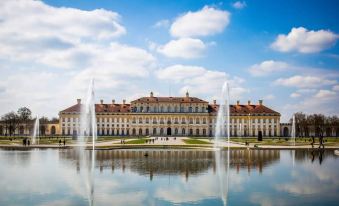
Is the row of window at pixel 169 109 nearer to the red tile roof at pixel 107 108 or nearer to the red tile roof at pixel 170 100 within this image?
the red tile roof at pixel 170 100

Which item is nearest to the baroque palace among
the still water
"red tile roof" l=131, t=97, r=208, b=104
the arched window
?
"red tile roof" l=131, t=97, r=208, b=104

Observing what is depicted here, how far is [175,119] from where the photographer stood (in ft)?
279

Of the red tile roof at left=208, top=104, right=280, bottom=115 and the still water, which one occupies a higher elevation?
the red tile roof at left=208, top=104, right=280, bottom=115

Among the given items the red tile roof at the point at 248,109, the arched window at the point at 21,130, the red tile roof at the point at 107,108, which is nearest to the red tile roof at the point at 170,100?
the red tile roof at the point at 107,108

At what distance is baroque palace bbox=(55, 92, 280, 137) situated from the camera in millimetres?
84938

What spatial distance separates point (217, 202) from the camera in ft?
38.6

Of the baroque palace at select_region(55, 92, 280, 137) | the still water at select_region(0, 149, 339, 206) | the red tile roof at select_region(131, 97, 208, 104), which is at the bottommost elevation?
the still water at select_region(0, 149, 339, 206)

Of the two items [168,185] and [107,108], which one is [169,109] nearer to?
[107,108]

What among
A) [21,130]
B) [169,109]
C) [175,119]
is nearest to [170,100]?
[169,109]

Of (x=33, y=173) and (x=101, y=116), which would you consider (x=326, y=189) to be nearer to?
(x=33, y=173)

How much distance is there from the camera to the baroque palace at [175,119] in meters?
84.9

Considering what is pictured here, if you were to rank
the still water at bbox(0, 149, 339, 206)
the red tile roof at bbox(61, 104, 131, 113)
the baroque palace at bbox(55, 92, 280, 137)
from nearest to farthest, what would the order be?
the still water at bbox(0, 149, 339, 206), the baroque palace at bbox(55, 92, 280, 137), the red tile roof at bbox(61, 104, 131, 113)

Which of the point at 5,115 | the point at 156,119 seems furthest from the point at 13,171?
the point at 5,115

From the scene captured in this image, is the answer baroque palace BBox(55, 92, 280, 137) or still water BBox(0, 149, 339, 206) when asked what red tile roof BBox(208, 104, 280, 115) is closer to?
baroque palace BBox(55, 92, 280, 137)
